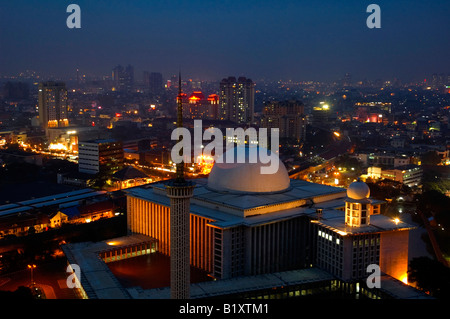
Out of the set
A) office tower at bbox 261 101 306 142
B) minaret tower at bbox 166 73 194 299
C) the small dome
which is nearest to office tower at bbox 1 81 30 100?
office tower at bbox 261 101 306 142

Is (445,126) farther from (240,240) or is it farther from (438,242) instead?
(240,240)

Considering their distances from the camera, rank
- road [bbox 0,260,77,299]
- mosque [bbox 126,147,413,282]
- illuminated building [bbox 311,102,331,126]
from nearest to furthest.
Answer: road [bbox 0,260,77,299], mosque [bbox 126,147,413,282], illuminated building [bbox 311,102,331,126]

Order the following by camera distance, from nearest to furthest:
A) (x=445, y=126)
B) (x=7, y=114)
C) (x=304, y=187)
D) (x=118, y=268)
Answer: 1. (x=118, y=268)
2. (x=304, y=187)
3. (x=445, y=126)
4. (x=7, y=114)

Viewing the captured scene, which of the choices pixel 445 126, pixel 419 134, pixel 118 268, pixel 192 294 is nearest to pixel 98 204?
pixel 118 268

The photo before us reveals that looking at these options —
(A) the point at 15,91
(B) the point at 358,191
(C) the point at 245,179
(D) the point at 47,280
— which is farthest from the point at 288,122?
(A) the point at 15,91

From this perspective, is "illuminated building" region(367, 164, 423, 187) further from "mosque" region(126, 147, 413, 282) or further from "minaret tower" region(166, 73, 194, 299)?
"minaret tower" region(166, 73, 194, 299)

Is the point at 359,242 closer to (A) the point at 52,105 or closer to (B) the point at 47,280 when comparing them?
(B) the point at 47,280

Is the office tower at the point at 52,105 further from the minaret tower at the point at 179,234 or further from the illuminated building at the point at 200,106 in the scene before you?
the minaret tower at the point at 179,234
